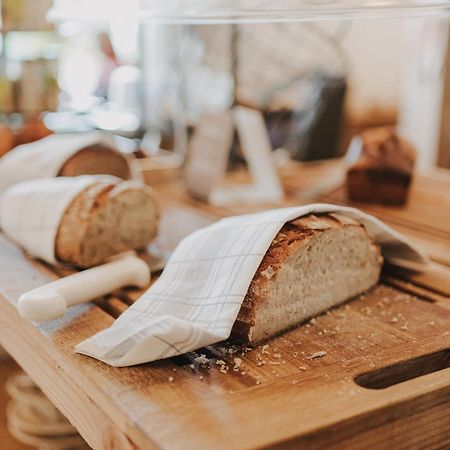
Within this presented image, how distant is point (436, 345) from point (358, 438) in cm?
22

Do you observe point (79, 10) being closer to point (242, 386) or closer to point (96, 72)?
point (96, 72)

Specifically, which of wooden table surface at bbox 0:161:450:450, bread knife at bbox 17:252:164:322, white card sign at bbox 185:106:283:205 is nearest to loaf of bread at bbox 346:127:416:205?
white card sign at bbox 185:106:283:205

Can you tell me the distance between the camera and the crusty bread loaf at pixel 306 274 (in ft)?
2.73

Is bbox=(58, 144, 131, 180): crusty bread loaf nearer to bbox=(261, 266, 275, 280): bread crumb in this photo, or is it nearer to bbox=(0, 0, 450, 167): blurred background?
bbox=(0, 0, 450, 167): blurred background

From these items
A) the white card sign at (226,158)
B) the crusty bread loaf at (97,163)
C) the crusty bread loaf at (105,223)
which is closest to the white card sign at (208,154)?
the white card sign at (226,158)

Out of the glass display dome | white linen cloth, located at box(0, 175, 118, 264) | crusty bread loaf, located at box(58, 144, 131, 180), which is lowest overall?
white linen cloth, located at box(0, 175, 118, 264)

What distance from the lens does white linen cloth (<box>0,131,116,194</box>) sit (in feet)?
4.37

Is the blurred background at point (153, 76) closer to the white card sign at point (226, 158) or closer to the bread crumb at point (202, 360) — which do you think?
the white card sign at point (226, 158)

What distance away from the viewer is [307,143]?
2000 mm

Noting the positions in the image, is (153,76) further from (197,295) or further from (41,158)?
(197,295)

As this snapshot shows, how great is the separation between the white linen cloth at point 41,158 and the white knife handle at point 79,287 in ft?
1.14

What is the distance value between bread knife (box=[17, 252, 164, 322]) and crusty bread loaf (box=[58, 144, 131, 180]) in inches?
12.1

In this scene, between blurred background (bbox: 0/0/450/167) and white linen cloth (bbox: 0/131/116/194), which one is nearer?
white linen cloth (bbox: 0/131/116/194)

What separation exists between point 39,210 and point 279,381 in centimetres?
58
